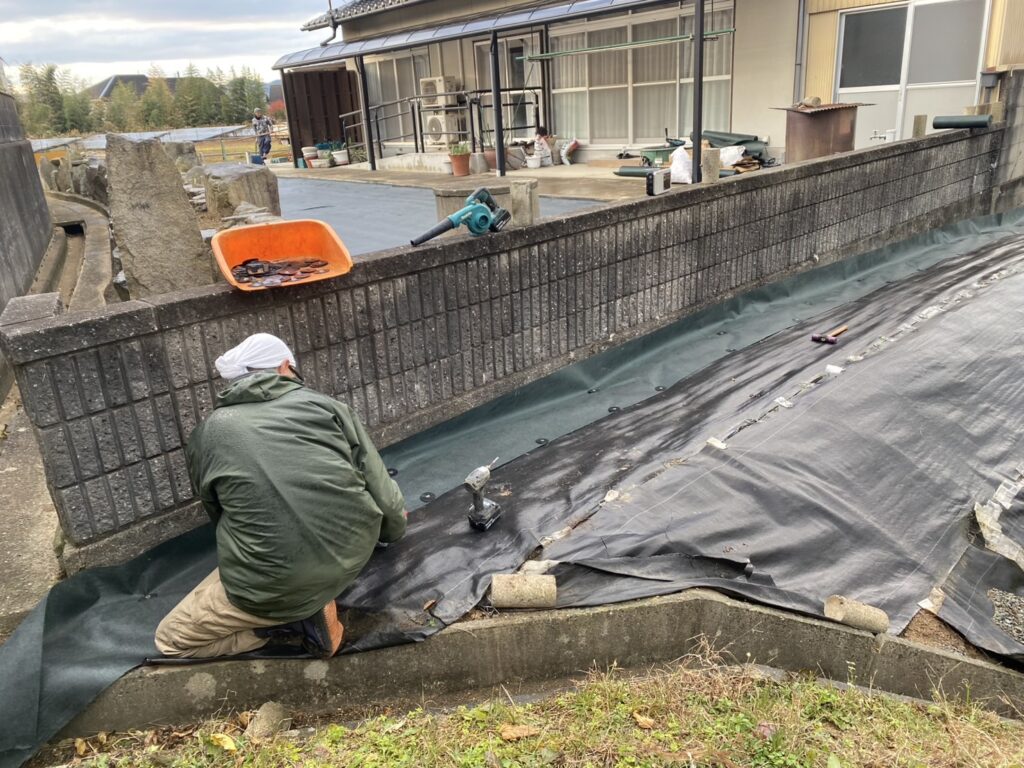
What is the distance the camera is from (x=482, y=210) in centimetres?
402

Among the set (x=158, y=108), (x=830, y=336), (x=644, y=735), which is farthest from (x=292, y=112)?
(x=158, y=108)

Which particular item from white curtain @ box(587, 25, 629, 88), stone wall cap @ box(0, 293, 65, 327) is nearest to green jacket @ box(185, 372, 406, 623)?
stone wall cap @ box(0, 293, 65, 327)

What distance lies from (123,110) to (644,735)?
41585 mm

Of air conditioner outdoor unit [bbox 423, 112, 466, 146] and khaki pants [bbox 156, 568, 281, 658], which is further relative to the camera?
air conditioner outdoor unit [bbox 423, 112, 466, 146]

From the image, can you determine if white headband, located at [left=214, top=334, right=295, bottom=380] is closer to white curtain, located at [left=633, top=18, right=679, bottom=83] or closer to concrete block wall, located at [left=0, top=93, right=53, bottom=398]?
concrete block wall, located at [left=0, top=93, right=53, bottom=398]

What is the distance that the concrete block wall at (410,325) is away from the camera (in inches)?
109

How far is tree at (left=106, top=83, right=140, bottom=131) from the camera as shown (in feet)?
113

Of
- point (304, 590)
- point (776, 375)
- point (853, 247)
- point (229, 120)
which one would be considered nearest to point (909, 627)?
point (776, 375)

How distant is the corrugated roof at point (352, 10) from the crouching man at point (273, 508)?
554 inches

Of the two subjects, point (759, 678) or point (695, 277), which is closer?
point (759, 678)

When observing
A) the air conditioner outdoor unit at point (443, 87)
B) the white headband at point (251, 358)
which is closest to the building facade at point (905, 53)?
the air conditioner outdoor unit at point (443, 87)

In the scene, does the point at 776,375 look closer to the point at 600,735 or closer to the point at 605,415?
the point at 605,415

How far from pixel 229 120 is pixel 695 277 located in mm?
38860

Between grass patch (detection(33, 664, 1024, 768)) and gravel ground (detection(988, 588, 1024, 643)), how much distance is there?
474 millimetres
